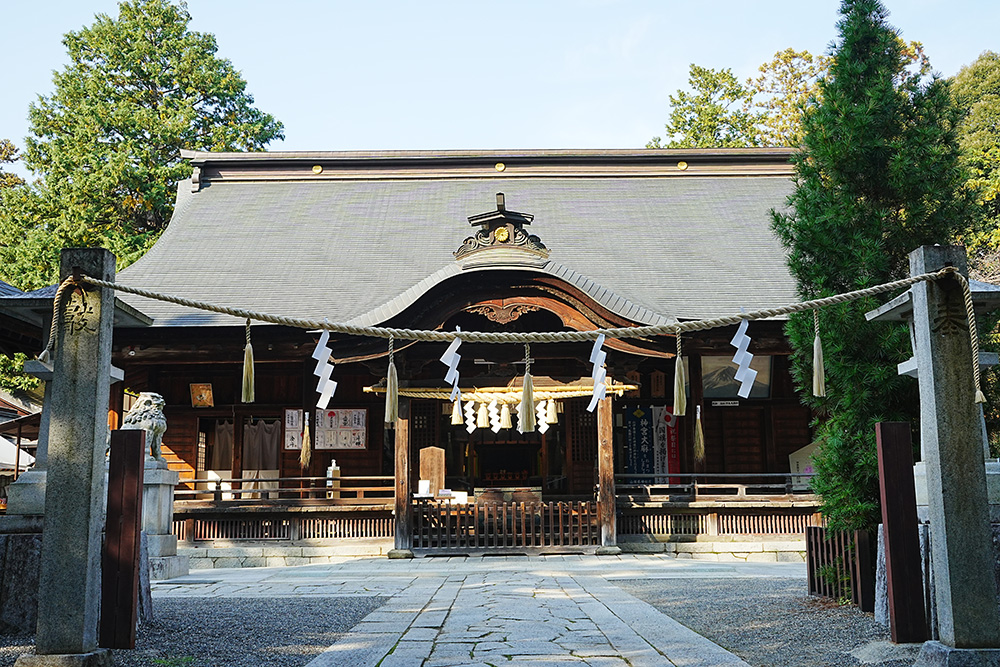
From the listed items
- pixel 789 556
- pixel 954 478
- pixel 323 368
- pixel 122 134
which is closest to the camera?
pixel 954 478

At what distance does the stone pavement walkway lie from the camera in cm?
520

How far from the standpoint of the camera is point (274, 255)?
17.3 metres

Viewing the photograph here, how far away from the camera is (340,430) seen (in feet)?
50.5

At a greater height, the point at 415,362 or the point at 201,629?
the point at 415,362

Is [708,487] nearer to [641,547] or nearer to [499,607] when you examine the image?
[641,547]

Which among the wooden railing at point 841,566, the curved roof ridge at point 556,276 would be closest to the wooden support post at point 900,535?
the wooden railing at point 841,566

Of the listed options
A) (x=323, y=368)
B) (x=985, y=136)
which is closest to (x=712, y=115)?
(x=985, y=136)

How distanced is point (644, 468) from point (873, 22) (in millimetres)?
9483

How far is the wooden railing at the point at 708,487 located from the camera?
12924mm

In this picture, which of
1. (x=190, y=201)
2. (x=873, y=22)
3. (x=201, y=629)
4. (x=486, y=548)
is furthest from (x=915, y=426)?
(x=190, y=201)

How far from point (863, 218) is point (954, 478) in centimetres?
325

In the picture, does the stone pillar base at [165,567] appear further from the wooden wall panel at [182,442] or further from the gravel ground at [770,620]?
the gravel ground at [770,620]

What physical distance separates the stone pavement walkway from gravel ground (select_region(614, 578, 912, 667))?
28 cm

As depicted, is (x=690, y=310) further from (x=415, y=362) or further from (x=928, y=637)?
(x=928, y=637)
